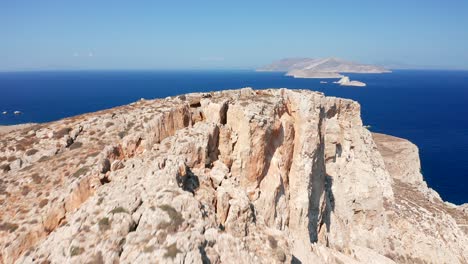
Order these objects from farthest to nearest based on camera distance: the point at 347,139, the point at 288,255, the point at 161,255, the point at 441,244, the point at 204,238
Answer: the point at 347,139, the point at 441,244, the point at 288,255, the point at 204,238, the point at 161,255

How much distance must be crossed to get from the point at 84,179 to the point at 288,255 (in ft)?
43.0

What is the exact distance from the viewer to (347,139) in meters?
41.2

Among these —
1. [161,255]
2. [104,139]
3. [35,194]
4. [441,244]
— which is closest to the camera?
[161,255]

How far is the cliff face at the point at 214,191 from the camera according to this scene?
52.0 feet

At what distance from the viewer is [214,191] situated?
67.7 feet

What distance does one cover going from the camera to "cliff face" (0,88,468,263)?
15852 millimetres

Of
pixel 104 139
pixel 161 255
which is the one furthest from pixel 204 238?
pixel 104 139

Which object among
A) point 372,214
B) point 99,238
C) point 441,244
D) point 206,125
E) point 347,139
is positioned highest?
point 206,125

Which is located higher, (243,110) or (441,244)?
(243,110)

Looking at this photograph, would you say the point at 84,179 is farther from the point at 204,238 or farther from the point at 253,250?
the point at 253,250

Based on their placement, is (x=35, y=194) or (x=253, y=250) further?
(x=35, y=194)

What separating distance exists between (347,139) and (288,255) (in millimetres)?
26641

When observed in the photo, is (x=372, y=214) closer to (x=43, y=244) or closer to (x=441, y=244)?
(x=441, y=244)

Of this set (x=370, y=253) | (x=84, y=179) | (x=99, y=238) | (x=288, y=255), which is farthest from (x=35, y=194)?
(x=370, y=253)
